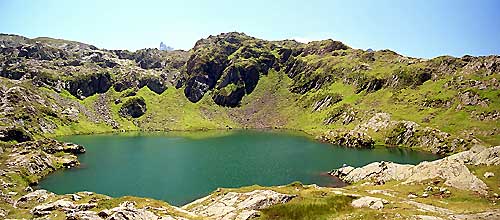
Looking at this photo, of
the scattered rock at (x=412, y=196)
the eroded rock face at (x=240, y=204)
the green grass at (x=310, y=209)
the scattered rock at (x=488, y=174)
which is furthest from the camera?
the scattered rock at (x=488, y=174)

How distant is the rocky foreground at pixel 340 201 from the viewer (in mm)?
63178

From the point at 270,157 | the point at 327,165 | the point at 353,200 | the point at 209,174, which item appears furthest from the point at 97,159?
the point at 353,200

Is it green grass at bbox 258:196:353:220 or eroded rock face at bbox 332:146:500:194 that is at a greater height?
eroded rock face at bbox 332:146:500:194

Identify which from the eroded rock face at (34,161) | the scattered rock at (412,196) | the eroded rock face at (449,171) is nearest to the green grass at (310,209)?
the scattered rock at (412,196)

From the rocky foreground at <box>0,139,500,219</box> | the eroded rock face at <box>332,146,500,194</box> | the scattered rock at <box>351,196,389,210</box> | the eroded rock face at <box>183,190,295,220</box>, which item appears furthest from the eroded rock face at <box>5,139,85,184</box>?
the eroded rock face at <box>332,146,500,194</box>

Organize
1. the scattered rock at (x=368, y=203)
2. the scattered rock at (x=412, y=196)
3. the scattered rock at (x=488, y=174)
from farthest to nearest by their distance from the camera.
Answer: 1. the scattered rock at (x=488, y=174)
2. the scattered rock at (x=412, y=196)
3. the scattered rock at (x=368, y=203)

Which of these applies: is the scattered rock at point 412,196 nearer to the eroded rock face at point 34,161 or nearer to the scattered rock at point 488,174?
the scattered rock at point 488,174

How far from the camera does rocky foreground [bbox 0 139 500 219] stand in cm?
6318

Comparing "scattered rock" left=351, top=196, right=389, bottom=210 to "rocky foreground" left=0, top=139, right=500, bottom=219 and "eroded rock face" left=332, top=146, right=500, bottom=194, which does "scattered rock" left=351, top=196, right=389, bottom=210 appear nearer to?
"rocky foreground" left=0, top=139, right=500, bottom=219

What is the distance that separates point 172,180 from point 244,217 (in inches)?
3493

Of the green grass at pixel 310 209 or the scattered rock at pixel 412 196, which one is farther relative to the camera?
the scattered rock at pixel 412 196

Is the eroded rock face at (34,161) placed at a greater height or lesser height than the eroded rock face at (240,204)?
lesser

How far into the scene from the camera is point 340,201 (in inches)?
2680

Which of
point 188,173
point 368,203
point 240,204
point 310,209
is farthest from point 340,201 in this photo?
point 188,173
